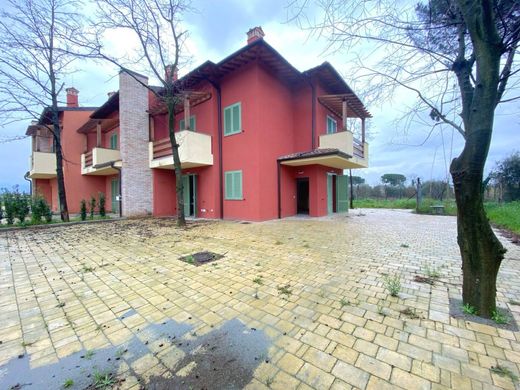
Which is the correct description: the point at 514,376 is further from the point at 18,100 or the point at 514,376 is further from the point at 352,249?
the point at 18,100

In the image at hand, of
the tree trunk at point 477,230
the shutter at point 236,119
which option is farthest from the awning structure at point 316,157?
the tree trunk at point 477,230

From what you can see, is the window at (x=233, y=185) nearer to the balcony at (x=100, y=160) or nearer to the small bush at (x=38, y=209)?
the balcony at (x=100, y=160)

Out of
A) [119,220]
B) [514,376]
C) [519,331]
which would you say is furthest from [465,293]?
[119,220]

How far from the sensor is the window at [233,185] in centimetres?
1026

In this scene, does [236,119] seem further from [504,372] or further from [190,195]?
[504,372]

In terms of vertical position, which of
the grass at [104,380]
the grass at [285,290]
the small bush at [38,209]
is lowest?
the grass at [104,380]

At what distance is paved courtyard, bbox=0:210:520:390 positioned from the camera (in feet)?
5.38

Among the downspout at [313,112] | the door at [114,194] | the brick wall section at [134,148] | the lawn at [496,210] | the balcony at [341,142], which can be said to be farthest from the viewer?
the door at [114,194]

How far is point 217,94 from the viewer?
10883 millimetres

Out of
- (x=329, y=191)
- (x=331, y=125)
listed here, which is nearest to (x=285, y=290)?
(x=329, y=191)

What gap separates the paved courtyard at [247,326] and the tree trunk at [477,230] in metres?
0.37

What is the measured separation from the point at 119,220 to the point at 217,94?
7833 mm

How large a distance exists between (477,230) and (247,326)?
8.38ft

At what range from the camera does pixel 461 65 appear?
8.49 feet
